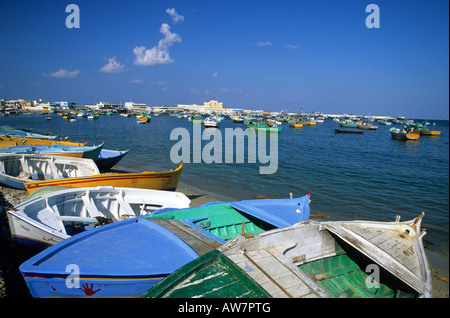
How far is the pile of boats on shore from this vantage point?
11.6ft

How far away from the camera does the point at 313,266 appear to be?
17.0ft

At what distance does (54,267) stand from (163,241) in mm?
1895

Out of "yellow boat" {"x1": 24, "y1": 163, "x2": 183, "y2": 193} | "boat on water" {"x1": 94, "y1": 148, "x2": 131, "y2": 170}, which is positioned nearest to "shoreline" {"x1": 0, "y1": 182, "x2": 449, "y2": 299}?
"yellow boat" {"x1": 24, "y1": 163, "x2": 183, "y2": 193}

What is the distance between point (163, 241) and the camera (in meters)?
5.36

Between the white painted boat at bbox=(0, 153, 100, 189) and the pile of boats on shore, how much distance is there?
5.49 meters

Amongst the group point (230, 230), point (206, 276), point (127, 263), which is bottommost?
point (230, 230)

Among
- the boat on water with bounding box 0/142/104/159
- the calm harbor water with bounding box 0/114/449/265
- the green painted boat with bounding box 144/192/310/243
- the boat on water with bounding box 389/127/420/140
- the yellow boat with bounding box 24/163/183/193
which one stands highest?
the boat on water with bounding box 389/127/420/140

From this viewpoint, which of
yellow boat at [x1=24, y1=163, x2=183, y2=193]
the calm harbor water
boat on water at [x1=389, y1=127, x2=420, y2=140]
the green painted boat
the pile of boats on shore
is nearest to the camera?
the pile of boats on shore

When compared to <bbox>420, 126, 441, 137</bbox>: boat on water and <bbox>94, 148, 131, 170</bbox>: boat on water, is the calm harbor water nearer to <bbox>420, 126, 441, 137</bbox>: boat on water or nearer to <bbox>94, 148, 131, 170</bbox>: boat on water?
<bbox>94, 148, 131, 170</bbox>: boat on water

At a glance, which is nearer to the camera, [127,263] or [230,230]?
[127,263]

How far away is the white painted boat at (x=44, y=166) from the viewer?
502 inches

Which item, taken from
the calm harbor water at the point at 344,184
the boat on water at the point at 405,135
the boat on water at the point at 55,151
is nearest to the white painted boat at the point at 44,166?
the boat on water at the point at 55,151
